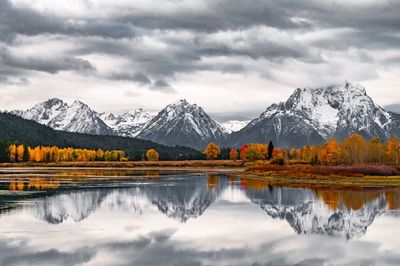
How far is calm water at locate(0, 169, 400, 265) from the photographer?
35169 millimetres

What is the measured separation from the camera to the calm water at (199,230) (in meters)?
35.2

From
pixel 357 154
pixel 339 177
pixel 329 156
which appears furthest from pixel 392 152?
pixel 339 177

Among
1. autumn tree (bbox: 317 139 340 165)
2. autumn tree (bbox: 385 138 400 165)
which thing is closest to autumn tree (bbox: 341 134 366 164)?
autumn tree (bbox: 317 139 340 165)

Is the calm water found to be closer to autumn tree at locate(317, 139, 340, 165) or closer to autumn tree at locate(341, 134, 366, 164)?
autumn tree at locate(341, 134, 366, 164)

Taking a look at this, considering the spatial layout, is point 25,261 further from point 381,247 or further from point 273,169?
point 273,169

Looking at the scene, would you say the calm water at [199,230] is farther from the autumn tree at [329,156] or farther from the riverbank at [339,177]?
the autumn tree at [329,156]

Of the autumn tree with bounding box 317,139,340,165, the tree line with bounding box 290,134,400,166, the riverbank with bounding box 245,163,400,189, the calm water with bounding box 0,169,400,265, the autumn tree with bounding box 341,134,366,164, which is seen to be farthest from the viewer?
the autumn tree with bounding box 317,139,340,165

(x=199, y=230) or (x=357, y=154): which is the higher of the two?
(x=357, y=154)

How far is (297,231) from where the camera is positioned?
4681 cm

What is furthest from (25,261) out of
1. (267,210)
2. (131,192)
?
(131,192)

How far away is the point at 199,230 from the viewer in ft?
153

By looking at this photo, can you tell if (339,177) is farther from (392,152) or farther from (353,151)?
(392,152)

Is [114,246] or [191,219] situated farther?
[191,219]

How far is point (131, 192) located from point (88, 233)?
4142 cm
